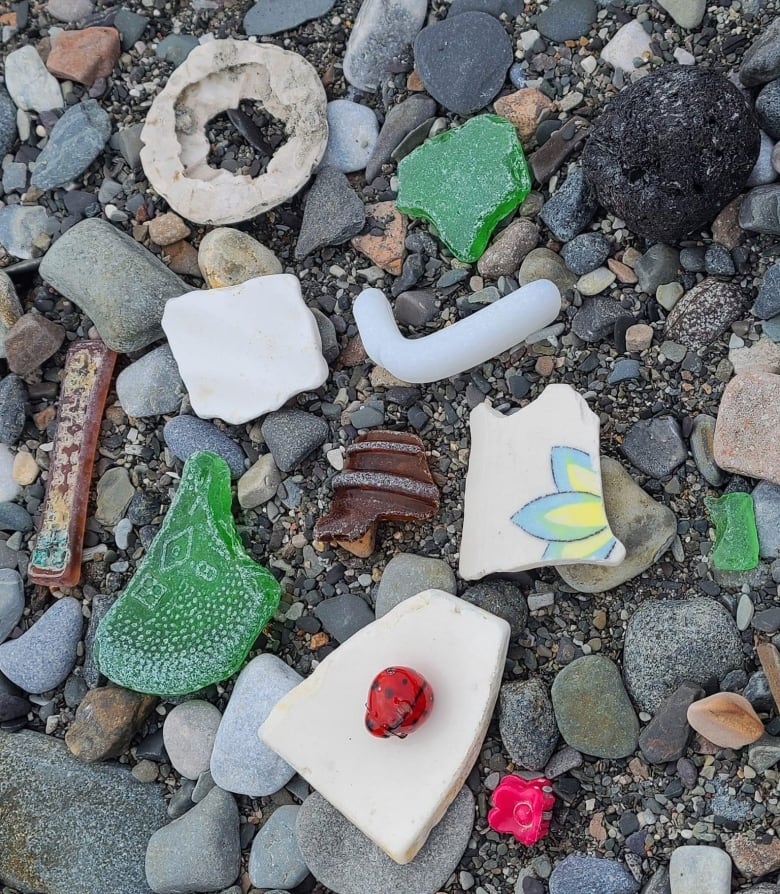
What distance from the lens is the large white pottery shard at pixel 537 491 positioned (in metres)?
1.36

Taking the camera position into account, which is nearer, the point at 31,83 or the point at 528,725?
the point at 528,725

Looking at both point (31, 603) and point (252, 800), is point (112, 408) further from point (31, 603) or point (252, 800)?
point (252, 800)

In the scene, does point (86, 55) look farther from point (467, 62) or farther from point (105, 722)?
point (105, 722)

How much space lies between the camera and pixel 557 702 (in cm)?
137

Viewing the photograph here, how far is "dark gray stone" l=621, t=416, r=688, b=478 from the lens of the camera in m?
1.40

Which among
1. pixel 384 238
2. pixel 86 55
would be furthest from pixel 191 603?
pixel 86 55

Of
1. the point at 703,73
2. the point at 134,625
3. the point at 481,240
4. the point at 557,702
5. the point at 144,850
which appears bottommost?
the point at 144,850

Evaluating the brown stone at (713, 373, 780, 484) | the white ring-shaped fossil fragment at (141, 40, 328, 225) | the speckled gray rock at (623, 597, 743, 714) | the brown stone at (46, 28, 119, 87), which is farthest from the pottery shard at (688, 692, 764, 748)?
the brown stone at (46, 28, 119, 87)

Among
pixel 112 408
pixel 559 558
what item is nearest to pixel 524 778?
pixel 559 558

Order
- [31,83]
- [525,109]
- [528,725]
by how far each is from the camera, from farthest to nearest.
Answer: [31,83] → [525,109] → [528,725]

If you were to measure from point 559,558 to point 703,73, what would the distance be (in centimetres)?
70

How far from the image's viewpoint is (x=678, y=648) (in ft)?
4.34

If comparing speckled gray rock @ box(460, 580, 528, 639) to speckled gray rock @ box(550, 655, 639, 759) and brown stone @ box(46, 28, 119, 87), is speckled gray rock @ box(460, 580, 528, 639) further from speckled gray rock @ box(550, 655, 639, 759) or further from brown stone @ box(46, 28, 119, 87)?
brown stone @ box(46, 28, 119, 87)

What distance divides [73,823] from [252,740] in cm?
31
